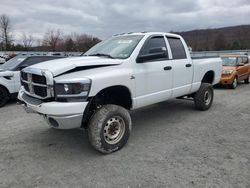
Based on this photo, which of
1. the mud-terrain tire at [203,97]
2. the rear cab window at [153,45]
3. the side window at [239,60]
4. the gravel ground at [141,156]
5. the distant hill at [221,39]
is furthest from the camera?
the distant hill at [221,39]

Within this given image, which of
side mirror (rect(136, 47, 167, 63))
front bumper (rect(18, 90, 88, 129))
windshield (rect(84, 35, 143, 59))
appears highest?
windshield (rect(84, 35, 143, 59))

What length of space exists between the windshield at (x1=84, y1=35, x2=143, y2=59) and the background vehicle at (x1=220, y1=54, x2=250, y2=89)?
303 inches

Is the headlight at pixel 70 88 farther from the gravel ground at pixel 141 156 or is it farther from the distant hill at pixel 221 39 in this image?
the distant hill at pixel 221 39

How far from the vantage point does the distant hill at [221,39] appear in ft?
123

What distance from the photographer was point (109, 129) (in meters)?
4.30

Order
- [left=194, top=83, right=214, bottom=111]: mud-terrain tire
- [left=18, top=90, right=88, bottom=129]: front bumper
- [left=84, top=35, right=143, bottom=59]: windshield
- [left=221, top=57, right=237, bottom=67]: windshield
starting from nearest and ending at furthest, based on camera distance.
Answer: [left=18, top=90, right=88, bottom=129]: front bumper, [left=84, top=35, right=143, bottom=59]: windshield, [left=194, top=83, right=214, bottom=111]: mud-terrain tire, [left=221, top=57, right=237, bottom=67]: windshield

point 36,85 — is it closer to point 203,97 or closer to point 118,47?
point 118,47

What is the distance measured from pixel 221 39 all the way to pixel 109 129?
134 feet

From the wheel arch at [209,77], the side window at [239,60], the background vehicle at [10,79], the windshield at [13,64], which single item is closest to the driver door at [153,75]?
the wheel arch at [209,77]

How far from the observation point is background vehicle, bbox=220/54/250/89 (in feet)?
38.2

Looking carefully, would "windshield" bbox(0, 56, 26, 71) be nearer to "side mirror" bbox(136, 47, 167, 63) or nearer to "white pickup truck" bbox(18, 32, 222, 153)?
"white pickup truck" bbox(18, 32, 222, 153)

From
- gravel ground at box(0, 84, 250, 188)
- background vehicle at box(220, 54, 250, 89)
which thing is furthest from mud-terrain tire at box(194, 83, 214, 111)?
background vehicle at box(220, 54, 250, 89)

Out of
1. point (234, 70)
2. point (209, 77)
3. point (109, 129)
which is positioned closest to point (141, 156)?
point (109, 129)

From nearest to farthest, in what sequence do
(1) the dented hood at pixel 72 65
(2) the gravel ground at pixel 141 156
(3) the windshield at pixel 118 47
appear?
(2) the gravel ground at pixel 141 156, (1) the dented hood at pixel 72 65, (3) the windshield at pixel 118 47
